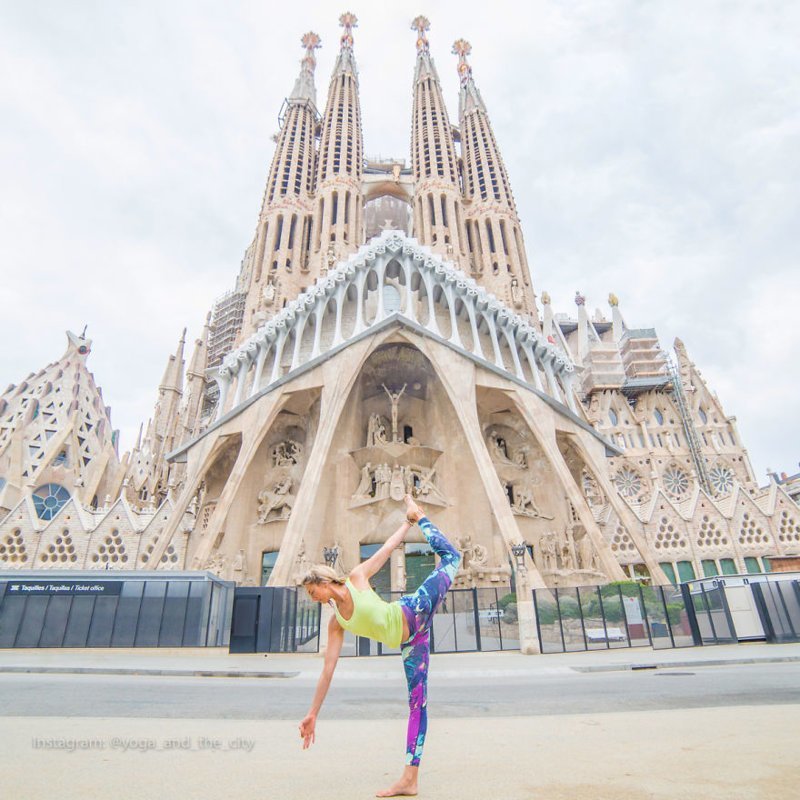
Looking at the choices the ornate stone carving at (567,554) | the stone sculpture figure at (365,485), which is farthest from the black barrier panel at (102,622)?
the ornate stone carving at (567,554)

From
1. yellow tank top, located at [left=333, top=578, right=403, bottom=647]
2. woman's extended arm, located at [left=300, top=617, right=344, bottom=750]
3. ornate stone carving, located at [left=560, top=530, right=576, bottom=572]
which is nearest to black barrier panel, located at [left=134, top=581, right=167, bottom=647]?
woman's extended arm, located at [left=300, top=617, right=344, bottom=750]

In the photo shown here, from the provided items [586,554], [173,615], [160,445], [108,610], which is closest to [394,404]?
[586,554]

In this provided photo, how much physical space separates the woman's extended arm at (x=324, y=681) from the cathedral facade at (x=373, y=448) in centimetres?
1449

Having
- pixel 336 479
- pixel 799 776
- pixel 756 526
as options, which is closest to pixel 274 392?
pixel 336 479

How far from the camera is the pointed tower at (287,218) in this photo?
32438 millimetres

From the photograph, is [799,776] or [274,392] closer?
[799,776]

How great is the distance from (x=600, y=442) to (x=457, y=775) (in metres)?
24.9

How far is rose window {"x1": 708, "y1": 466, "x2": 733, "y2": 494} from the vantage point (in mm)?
37812

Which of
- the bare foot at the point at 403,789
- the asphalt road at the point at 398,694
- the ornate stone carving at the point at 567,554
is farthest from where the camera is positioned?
the ornate stone carving at the point at 567,554

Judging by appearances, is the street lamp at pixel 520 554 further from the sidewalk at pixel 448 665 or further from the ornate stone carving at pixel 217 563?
the ornate stone carving at pixel 217 563

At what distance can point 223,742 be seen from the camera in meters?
3.18

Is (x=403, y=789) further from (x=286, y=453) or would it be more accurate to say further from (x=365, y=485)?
(x=286, y=453)

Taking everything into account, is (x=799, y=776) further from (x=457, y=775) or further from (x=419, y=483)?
(x=419, y=483)

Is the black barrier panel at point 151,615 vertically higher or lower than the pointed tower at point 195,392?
lower
